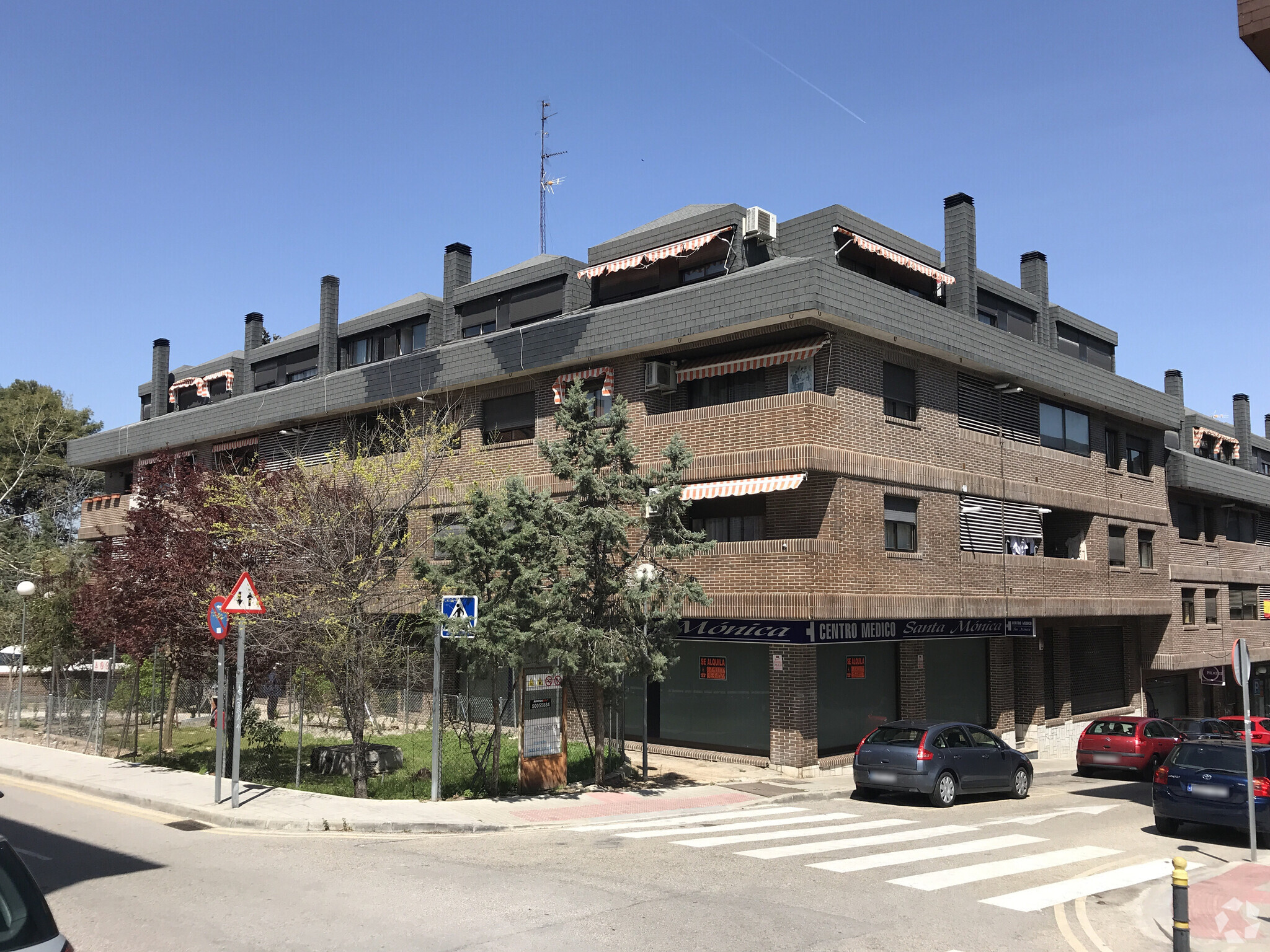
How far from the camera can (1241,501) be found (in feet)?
137

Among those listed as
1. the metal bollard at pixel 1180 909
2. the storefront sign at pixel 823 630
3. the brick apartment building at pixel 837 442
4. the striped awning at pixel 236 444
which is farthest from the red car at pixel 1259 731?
the striped awning at pixel 236 444

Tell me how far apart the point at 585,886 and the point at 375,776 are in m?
9.33

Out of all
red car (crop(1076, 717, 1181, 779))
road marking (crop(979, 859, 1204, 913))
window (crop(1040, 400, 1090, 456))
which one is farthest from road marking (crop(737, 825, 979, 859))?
window (crop(1040, 400, 1090, 456))

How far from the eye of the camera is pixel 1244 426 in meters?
47.8

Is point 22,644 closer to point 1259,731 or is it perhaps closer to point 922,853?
point 922,853

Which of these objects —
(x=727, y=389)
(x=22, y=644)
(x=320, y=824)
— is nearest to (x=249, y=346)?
(x=22, y=644)

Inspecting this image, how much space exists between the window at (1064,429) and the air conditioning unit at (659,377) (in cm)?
1288

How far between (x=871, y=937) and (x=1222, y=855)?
7.53 meters

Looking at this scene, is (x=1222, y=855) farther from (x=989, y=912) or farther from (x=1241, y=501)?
(x=1241, y=501)

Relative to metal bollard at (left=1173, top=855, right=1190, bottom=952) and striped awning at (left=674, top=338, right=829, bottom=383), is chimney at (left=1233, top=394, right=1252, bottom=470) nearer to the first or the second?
striped awning at (left=674, top=338, right=829, bottom=383)

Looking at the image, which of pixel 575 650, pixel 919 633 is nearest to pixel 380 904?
pixel 575 650

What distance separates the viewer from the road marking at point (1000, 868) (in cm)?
1103

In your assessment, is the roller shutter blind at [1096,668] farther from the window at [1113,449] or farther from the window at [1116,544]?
the window at [1113,449]

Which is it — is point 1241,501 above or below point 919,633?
above
